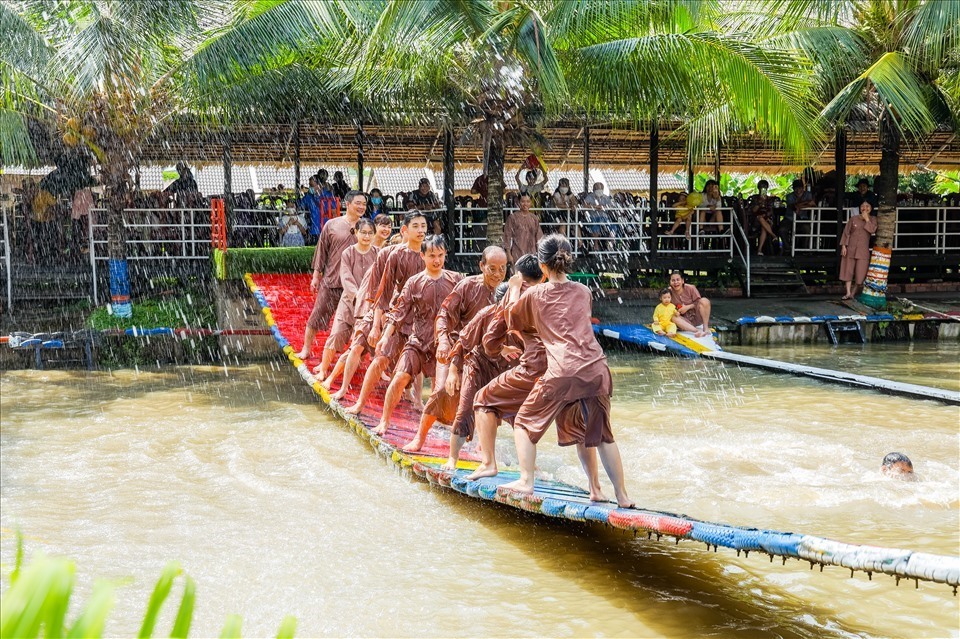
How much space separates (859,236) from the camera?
16.2m

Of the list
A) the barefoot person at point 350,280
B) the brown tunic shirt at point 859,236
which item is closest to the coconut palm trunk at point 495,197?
the barefoot person at point 350,280

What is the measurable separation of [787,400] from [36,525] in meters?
7.16

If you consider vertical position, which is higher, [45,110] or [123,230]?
[45,110]

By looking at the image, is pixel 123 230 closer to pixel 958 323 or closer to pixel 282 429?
pixel 282 429

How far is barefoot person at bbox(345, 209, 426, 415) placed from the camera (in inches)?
313

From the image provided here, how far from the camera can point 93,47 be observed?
35.9ft

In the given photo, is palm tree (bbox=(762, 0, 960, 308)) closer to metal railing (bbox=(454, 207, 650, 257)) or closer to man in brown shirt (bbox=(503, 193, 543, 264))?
metal railing (bbox=(454, 207, 650, 257))

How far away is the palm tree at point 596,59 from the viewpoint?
11.0 metres

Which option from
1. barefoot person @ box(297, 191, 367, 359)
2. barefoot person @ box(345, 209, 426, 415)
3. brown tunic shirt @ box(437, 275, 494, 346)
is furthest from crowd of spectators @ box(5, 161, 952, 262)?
brown tunic shirt @ box(437, 275, 494, 346)

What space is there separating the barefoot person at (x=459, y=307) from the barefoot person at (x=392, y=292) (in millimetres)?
998

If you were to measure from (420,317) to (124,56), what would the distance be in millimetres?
5875

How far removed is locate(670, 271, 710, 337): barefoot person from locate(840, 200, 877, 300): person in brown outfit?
13.7 feet

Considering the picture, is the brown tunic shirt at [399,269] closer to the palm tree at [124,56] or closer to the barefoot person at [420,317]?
the barefoot person at [420,317]

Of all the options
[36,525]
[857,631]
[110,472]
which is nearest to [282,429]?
[110,472]
